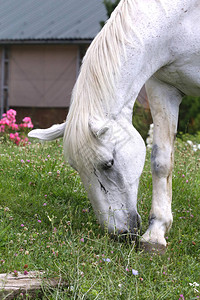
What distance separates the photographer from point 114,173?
10.3ft

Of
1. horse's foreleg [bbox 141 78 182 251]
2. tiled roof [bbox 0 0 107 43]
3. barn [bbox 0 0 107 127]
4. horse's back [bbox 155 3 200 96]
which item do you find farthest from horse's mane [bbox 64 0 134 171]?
tiled roof [bbox 0 0 107 43]

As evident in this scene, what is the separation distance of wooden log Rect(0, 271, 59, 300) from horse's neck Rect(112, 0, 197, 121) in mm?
1141

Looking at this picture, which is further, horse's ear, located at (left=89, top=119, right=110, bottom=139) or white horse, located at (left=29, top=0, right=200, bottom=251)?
white horse, located at (left=29, top=0, right=200, bottom=251)

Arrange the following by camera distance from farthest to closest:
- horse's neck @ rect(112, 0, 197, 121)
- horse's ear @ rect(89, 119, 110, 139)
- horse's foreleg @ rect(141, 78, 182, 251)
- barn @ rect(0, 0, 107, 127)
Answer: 1. barn @ rect(0, 0, 107, 127)
2. horse's foreleg @ rect(141, 78, 182, 251)
3. horse's neck @ rect(112, 0, 197, 121)
4. horse's ear @ rect(89, 119, 110, 139)

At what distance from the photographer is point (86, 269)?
290 cm

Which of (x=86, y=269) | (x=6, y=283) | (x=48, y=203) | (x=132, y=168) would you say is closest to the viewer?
(x=6, y=283)

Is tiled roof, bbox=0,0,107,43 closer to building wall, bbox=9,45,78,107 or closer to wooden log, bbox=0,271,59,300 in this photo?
building wall, bbox=9,45,78,107

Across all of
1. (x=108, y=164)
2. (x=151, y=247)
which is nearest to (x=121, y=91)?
(x=108, y=164)

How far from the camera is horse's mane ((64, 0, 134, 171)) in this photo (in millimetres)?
3010

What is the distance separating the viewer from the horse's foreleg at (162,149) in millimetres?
3822

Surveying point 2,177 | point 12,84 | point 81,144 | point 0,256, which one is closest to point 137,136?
point 81,144

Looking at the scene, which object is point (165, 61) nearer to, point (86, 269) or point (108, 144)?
point (108, 144)

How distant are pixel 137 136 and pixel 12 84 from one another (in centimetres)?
1325

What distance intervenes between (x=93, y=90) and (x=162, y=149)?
1088 mm
